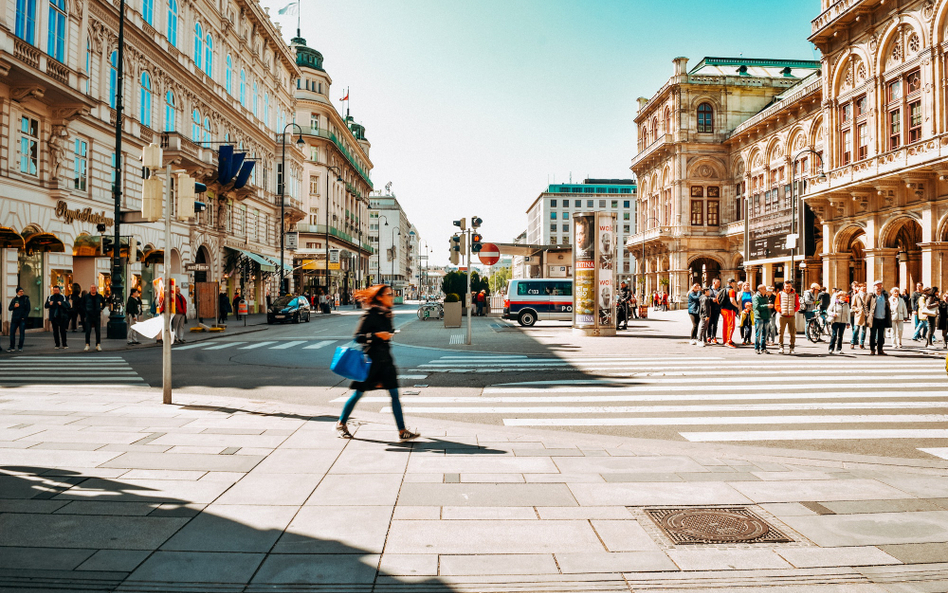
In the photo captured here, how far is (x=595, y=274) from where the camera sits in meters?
21.9

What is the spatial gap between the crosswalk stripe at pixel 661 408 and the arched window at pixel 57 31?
880 inches

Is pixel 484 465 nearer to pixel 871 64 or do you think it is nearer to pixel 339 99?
pixel 871 64

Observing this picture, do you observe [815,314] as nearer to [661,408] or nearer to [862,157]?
[661,408]

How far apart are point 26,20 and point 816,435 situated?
25912 mm

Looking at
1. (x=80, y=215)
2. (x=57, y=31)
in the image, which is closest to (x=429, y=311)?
(x=80, y=215)

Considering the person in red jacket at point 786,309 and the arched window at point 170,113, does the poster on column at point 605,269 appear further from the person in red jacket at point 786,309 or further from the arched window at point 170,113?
the arched window at point 170,113

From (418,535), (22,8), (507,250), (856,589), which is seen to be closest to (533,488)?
(418,535)

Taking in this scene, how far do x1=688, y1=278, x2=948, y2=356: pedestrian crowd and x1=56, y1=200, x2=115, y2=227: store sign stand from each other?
22195 millimetres

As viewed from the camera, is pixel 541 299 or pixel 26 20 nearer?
pixel 26 20

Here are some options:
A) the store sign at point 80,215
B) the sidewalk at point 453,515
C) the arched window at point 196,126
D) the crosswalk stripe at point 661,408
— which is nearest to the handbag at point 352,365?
the sidewalk at point 453,515

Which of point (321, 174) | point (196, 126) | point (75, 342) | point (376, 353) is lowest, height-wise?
point (75, 342)

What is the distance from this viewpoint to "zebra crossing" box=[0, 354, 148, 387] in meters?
10.8

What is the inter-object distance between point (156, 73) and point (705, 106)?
47.8 metres

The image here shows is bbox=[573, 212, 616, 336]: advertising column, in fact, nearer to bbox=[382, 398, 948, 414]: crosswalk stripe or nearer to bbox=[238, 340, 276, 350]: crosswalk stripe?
bbox=[238, 340, 276, 350]: crosswalk stripe
